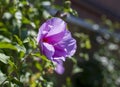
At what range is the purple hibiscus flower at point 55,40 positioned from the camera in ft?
5.22

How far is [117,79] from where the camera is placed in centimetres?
506

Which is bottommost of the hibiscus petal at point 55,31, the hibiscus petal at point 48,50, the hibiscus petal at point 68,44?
the hibiscus petal at point 68,44

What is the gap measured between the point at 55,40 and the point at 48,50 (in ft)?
0.26

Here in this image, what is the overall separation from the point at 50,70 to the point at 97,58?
3.07 m

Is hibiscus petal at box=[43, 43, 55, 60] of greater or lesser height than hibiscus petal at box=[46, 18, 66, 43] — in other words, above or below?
below

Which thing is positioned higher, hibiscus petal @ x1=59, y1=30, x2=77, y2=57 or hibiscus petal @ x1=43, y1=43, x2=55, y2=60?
hibiscus petal @ x1=43, y1=43, x2=55, y2=60

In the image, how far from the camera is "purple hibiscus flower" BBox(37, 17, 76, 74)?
5.22 ft

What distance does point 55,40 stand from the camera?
64.1 inches

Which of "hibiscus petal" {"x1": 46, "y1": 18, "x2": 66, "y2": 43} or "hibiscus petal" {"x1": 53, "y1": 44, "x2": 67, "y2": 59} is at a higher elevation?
"hibiscus petal" {"x1": 46, "y1": 18, "x2": 66, "y2": 43}

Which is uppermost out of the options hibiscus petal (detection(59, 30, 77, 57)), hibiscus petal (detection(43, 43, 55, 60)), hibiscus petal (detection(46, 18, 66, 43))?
hibiscus petal (detection(46, 18, 66, 43))

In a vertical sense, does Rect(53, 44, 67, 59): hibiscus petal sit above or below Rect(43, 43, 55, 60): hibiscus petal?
below

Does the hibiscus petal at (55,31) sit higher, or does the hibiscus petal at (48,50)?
the hibiscus petal at (55,31)

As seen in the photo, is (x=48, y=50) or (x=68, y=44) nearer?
(x=48, y=50)

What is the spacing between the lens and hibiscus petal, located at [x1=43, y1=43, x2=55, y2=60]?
5.12 ft
